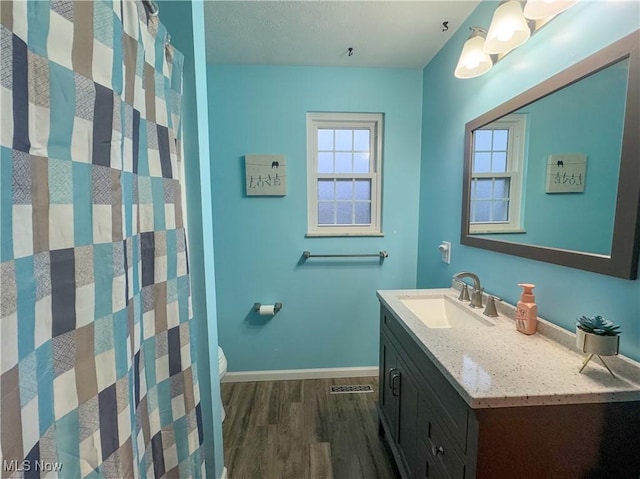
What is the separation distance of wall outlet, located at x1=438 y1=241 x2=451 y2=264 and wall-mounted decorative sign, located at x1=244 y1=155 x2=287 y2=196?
121 centimetres

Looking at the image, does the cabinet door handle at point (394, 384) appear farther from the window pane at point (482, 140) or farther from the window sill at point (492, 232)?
the window pane at point (482, 140)

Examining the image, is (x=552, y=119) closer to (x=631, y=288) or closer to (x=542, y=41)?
(x=542, y=41)

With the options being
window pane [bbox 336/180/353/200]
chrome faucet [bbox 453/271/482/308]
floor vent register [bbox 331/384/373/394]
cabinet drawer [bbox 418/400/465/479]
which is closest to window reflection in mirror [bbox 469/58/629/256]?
chrome faucet [bbox 453/271/482/308]

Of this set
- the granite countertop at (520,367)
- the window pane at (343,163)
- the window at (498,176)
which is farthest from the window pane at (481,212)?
the window pane at (343,163)

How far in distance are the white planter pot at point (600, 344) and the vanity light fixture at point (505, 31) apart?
1070mm

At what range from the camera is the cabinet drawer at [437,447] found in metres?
0.80

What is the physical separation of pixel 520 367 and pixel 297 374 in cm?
180

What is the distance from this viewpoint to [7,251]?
459mm

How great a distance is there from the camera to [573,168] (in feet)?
3.15

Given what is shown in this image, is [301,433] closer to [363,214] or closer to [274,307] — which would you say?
[274,307]

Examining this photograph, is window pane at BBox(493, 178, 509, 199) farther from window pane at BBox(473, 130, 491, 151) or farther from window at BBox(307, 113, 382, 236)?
window at BBox(307, 113, 382, 236)

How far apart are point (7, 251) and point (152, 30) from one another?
78 centimetres

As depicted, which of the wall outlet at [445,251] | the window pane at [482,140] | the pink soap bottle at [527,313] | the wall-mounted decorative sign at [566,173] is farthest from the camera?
the wall outlet at [445,251]

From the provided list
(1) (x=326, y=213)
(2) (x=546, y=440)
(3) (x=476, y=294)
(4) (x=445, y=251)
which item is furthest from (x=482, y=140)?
(2) (x=546, y=440)
